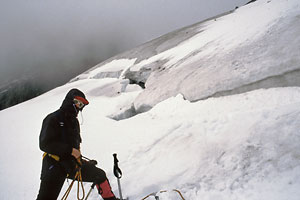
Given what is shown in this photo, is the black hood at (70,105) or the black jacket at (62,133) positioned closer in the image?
the black jacket at (62,133)

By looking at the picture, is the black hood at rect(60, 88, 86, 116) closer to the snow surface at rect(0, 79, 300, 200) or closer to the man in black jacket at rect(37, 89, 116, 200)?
the man in black jacket at rect(37, 89, 116, 200)

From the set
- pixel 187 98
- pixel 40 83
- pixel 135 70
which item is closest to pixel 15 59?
pixel 40 83

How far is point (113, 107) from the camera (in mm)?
8828

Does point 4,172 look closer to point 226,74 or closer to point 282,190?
point 282,190

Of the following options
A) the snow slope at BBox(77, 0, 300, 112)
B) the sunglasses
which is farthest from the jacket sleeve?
the snow slope at BBox(77, 0, 300, 112)

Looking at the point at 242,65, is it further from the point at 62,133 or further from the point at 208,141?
the point at 62,133

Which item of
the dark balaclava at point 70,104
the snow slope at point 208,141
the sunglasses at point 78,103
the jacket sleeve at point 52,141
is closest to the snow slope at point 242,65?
the snow slope at point 208,141

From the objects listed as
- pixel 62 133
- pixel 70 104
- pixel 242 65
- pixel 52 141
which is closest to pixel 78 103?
pixel 70 104

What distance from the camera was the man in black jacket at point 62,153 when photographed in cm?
251

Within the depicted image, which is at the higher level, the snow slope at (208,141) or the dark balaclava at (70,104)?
the dark balaclava at (70,104)

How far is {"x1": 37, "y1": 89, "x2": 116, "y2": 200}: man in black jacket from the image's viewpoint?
251cm

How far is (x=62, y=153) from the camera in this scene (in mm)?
2590

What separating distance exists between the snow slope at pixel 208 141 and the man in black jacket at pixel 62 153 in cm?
87

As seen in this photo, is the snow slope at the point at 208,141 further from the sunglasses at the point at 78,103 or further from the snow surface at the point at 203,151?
the sunglasses at the point at 78,103
